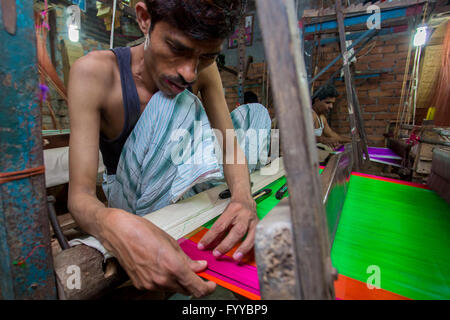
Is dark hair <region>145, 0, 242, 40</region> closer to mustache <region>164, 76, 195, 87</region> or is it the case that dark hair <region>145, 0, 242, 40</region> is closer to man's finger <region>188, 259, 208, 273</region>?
mustache <region>164, 76, 195, 87</region>

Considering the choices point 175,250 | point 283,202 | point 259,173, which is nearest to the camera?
point 283,202

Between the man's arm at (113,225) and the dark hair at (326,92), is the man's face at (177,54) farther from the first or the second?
the dark hair at (326,92)

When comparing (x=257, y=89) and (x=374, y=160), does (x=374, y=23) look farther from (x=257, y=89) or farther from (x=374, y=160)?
(x=257, y=89)

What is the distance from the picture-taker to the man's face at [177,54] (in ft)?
2.69

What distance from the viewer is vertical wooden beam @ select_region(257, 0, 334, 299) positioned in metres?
0.33

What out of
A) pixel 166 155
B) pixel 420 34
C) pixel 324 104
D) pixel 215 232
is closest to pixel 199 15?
pixel 166 155

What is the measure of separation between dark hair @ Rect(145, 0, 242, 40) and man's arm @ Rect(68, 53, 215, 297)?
395 millimetres

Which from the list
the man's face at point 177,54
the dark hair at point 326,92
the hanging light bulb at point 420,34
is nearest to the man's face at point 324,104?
the dark hair at point 326,92

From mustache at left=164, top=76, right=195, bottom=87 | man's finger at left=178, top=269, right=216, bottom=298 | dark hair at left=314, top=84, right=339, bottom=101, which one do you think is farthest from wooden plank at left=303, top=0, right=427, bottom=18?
man's finger at left=178, top=269, right=216, bottom=298

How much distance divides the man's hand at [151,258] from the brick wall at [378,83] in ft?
18.2

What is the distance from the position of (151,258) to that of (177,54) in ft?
2.28

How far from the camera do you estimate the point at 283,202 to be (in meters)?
0.45

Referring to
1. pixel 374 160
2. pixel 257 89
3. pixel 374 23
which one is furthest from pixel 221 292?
pixel 257 89

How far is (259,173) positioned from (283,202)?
1.11 m
